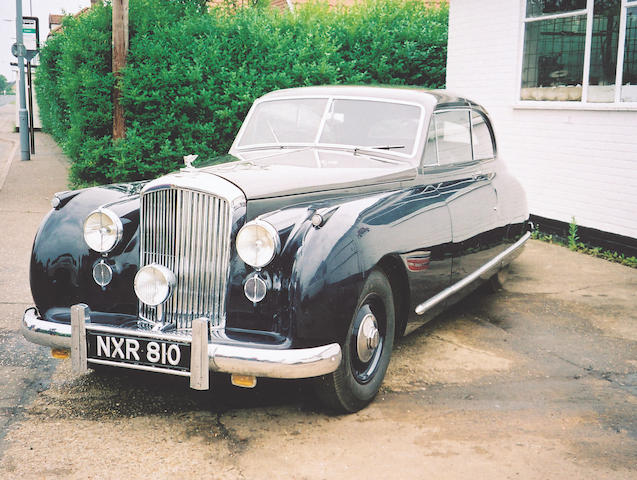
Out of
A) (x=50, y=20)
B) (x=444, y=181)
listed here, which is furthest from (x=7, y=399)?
(x=50, y=20)

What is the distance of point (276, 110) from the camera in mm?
5125

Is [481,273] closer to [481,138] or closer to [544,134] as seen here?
[481,138]

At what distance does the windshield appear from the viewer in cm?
465

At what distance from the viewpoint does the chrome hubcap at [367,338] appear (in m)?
3.52

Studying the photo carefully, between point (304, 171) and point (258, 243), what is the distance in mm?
878

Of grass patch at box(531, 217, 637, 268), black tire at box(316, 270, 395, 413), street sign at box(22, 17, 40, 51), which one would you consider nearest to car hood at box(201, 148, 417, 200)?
black tire at box(316, 270, 395, 413)

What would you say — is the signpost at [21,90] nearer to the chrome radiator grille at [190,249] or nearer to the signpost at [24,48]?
the signpost at [24,48]

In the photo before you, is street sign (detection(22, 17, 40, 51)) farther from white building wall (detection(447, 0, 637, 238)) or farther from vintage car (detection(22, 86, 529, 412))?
vintage car (detection(22, 86, 529, 412))

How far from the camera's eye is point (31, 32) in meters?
18.3

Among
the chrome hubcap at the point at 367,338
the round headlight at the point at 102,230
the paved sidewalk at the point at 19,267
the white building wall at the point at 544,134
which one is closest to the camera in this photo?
the chrome hubcap at the point at 367,338

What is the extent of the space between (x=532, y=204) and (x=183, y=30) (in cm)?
550

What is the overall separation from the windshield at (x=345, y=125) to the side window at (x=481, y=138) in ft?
3.23

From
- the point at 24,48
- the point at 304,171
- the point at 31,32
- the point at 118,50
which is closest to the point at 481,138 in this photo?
the point at 304,171

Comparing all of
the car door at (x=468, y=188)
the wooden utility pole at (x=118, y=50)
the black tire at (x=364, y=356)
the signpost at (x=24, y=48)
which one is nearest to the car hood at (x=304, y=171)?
the car door at (x=468, y=188)
